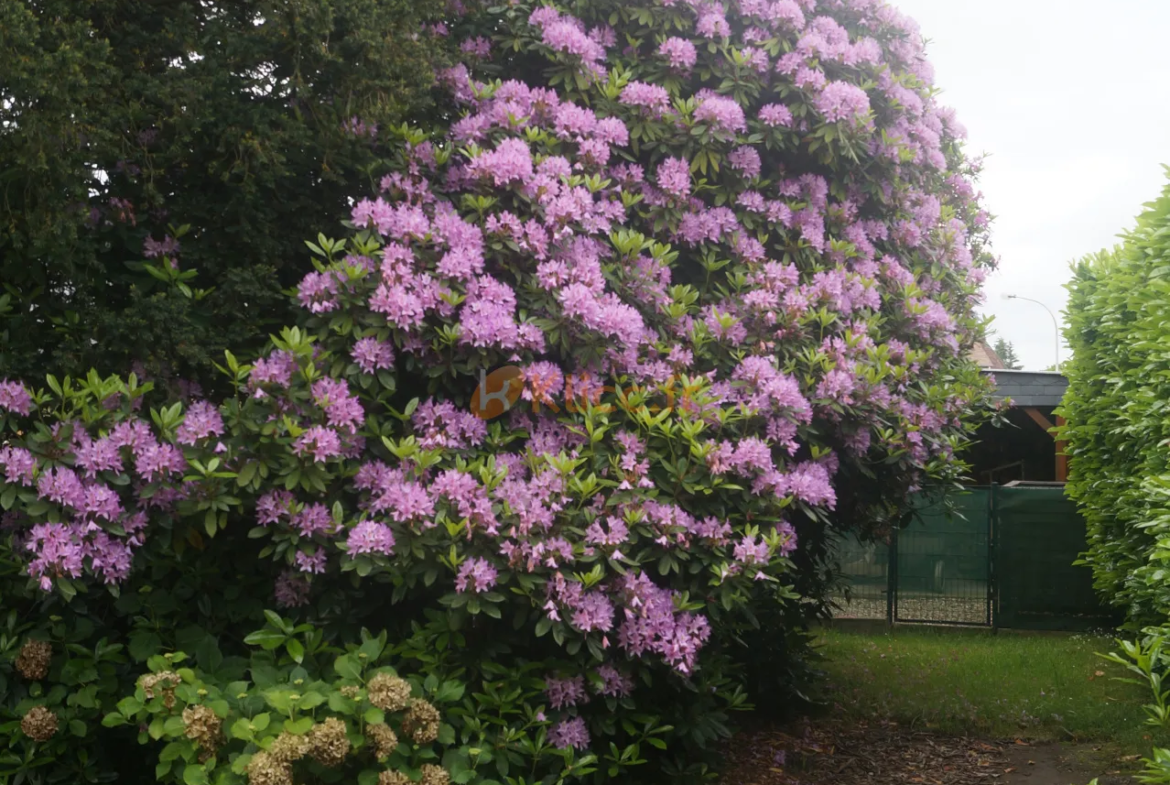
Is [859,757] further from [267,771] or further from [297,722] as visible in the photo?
[267,771]

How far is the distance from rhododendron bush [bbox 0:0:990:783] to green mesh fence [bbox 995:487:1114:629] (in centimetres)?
695

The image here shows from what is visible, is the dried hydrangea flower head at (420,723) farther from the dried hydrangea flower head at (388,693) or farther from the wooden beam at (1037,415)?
the wooden beam at (1037,415)

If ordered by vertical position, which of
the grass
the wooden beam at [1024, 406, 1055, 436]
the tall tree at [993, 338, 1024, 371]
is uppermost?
the tall tree at [993, 338, 1024, 371]

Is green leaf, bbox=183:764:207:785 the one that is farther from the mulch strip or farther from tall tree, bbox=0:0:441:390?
the mulch strip

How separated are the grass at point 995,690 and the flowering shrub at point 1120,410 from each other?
2.30ft

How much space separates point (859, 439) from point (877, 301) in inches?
30.0

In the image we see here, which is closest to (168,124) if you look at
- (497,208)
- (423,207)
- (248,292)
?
(248,292)

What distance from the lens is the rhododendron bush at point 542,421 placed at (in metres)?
3.55

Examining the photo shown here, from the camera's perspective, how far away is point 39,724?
345 centimetres

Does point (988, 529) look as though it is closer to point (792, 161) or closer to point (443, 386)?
point (792, 161)

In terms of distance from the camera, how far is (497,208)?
428 centimetres

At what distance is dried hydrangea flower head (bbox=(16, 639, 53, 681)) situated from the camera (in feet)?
11.6

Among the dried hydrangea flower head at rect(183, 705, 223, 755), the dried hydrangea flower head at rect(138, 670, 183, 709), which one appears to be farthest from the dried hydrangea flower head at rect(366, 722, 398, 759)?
the dried hydrangea flower head at rect(138, 670, 183, 709)

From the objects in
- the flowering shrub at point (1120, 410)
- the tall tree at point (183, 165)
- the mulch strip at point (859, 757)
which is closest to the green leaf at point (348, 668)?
the tall tree at point (183, 165)
